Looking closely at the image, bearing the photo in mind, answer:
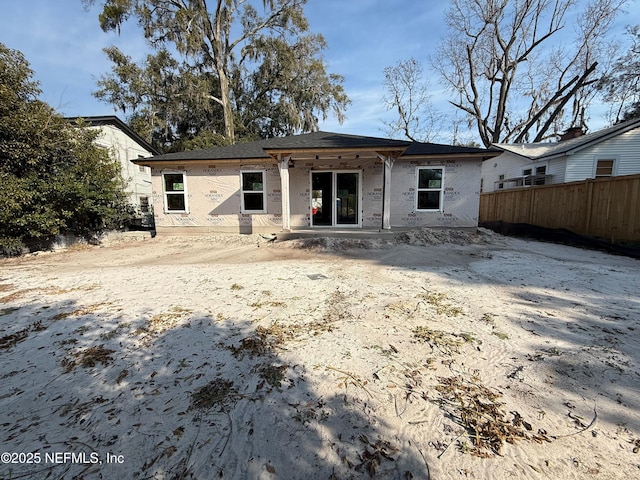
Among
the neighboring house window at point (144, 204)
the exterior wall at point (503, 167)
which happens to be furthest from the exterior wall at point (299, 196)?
the neighboring house window at point (144, 204)

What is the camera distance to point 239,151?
10219 millimetres

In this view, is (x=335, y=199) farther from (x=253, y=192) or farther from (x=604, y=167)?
(x=604, y=167)

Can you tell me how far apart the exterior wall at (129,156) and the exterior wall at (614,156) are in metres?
22.0

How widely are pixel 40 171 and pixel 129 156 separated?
1045cm

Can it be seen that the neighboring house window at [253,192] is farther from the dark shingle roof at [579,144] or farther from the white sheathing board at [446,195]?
the dark shingle roof at [579,144]

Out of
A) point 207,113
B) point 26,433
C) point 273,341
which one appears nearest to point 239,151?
point 273,341

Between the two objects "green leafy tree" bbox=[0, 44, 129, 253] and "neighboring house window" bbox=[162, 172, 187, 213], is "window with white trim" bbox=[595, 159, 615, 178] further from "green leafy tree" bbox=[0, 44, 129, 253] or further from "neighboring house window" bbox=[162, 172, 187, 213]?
"green leafy tree" bbox=[0, 44, 129, 253]

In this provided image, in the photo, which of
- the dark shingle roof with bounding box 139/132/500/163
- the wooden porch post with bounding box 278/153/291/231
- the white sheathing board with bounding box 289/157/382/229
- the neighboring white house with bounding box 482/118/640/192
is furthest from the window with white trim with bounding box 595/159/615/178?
the wooden porch post with bounding box 278/153/291/231

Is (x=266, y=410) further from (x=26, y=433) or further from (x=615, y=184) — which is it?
(x=615, y=184)

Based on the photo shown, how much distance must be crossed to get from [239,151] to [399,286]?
829cm

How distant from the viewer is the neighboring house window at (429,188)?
943 cm

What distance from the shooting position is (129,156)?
1727cm

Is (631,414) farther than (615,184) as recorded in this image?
No

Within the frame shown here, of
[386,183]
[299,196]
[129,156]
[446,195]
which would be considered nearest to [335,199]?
[299,196]
